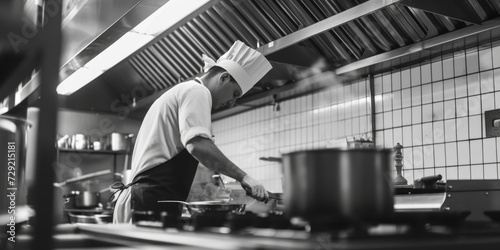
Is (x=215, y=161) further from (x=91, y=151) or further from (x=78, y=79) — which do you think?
(x=91, y=151)

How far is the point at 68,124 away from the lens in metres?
6.73

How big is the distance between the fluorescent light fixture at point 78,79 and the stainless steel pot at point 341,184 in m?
3.58

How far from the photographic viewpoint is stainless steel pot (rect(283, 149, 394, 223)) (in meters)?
0.97

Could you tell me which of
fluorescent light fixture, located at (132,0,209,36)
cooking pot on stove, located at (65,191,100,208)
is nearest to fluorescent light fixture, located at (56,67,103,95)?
fluorescent light fixture, located at (132,0,209,36)

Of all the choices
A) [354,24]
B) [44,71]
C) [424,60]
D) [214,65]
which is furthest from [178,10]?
[44,71]

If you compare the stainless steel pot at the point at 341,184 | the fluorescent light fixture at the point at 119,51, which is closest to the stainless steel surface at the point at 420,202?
the stainless steel pot at the point at 341,184

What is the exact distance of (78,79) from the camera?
474 cm

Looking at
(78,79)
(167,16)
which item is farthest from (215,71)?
(78,79)

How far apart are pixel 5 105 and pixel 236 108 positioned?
2.53m

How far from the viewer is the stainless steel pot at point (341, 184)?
0.97m

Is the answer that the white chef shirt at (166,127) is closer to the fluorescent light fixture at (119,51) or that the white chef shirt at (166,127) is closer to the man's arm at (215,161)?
the man's arm at (215,161)

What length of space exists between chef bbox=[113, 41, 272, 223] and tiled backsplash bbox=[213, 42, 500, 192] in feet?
5.50

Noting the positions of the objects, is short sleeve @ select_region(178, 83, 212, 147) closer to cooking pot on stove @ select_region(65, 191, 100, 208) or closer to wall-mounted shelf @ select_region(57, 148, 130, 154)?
cooking pot on stove @ select_region(65, 191, 100, 208)

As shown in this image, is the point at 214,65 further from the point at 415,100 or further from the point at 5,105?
the point at 5,105
